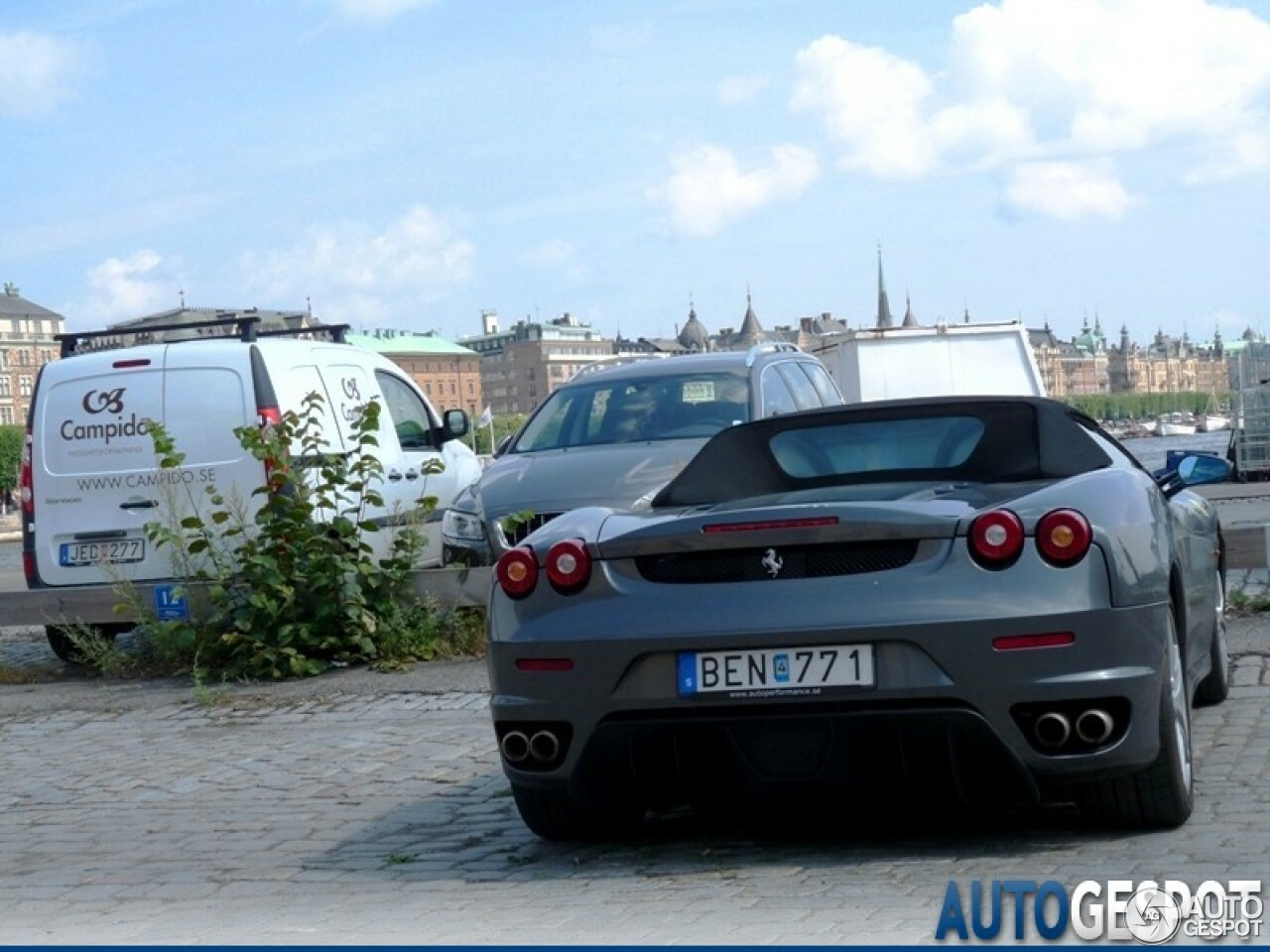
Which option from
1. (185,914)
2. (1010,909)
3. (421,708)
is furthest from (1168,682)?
(421,708)

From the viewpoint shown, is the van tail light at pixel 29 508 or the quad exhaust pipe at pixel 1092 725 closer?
the quad exhaust pipe at pixel 1092 725

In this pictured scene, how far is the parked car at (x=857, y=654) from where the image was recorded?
5.44 meters

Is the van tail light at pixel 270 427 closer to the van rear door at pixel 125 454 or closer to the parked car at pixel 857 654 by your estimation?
the van rear door at pixel 125 454

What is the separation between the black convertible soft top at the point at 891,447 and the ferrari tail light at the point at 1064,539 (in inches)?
28.8

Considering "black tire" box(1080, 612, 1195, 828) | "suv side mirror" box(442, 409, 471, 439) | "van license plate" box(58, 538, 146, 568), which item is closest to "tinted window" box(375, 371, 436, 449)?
"suv side mirror" box(442, 409, 471, 439)

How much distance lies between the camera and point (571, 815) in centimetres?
617

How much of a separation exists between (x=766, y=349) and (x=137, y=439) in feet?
14.5

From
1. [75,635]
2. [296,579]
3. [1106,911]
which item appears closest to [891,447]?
[1106,911]

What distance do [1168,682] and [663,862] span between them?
1.53 meters

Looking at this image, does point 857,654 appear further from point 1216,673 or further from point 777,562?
point 1216,673

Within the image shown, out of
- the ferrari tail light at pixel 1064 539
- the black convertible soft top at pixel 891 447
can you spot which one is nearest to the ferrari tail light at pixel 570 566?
the black convertible soft top at pixel 891 447

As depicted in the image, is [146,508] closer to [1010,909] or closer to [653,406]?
[653,406]

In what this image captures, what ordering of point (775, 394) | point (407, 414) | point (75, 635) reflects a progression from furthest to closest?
point (407, 414), point (775, 394), point (75, 635)

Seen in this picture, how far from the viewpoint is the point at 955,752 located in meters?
5.51
